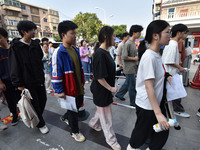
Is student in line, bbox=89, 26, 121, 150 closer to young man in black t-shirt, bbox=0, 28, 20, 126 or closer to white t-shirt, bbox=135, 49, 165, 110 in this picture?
white t-shirt, bbox=135, 49, 165, 110

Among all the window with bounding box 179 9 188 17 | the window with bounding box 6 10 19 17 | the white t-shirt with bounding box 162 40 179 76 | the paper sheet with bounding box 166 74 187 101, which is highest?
the window with bounding box 6 10 19 17

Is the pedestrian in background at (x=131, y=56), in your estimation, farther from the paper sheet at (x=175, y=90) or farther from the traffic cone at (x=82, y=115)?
the paper sheet at (x=175, y=90)

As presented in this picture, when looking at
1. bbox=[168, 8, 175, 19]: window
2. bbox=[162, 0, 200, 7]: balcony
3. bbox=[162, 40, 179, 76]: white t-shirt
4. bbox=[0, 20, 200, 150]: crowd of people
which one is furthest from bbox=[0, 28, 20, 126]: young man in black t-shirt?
bbox=[162, 0, 200, 7]: balcony

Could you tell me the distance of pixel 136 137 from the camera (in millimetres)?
1515

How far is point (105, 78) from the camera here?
169cm

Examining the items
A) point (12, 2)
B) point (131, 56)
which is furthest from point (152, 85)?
point (12, 2)

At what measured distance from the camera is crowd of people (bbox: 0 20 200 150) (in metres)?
1.24

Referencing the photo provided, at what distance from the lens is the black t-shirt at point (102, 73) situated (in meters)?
1.56

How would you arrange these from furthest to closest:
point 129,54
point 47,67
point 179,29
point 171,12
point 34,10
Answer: point 34,10
point 171,12
point 47,67
point 129,54
point 179,29

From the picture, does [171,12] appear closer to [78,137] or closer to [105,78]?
[105,78]

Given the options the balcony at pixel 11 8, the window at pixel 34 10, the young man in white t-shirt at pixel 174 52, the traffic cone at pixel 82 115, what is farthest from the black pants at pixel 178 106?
the window at pixel 34 10

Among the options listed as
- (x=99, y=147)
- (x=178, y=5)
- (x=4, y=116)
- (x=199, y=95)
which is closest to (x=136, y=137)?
(x=99, y=147)

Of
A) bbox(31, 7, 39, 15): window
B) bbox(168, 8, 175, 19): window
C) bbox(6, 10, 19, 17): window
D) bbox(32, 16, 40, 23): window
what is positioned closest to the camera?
bbox(168, 8, 175, 19): window

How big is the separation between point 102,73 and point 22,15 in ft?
130
